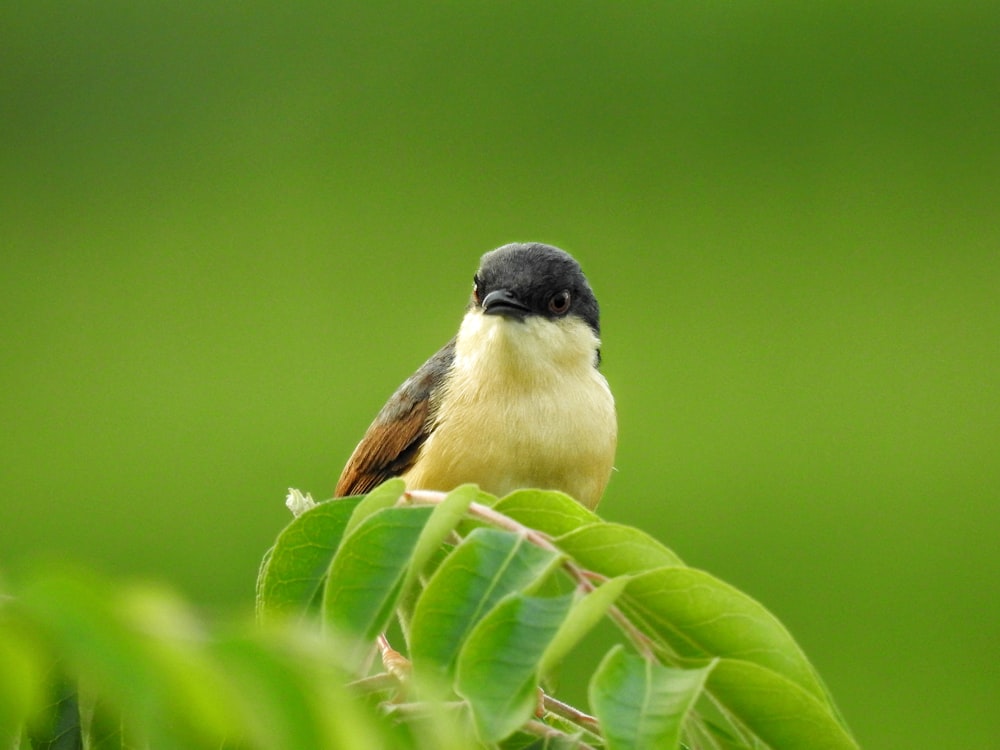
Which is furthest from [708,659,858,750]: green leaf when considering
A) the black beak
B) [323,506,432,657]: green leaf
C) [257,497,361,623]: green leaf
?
Result: the black beak

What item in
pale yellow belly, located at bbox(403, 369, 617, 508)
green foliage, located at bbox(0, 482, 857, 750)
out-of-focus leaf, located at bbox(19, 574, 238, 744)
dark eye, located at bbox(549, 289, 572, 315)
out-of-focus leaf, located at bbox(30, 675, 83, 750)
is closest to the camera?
out-of-focus leaf, located at bbox(19, 574, 238, 744)

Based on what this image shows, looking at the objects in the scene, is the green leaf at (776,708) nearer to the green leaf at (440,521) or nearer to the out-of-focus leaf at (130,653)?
the green leaf at (440,521)

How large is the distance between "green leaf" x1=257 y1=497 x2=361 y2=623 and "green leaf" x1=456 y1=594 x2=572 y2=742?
0.92ft

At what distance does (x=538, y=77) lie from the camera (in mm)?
8422

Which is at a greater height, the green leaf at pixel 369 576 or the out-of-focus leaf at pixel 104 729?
the green leaf at pixel 369 576

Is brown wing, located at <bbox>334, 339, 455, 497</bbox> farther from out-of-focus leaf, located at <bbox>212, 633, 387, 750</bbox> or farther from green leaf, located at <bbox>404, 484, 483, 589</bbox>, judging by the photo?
out-of-focus leaf, located at <bbox>212, 633, 387, 750</bbox>

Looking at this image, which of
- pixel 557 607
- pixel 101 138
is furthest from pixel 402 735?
pixel 101 138

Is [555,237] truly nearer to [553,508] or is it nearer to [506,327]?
[506,327]

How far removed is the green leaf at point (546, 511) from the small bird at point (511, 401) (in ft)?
4.40

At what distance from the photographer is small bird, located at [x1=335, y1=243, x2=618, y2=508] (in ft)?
9.40

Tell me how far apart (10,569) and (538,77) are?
25.4 ft

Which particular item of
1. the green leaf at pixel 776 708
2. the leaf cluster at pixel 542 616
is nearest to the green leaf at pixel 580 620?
the leaf cluster at pixel 542 616

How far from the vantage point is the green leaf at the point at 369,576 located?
51.1 inches

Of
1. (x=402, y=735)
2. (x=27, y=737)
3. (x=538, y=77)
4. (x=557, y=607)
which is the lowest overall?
(x=27, y=737)
